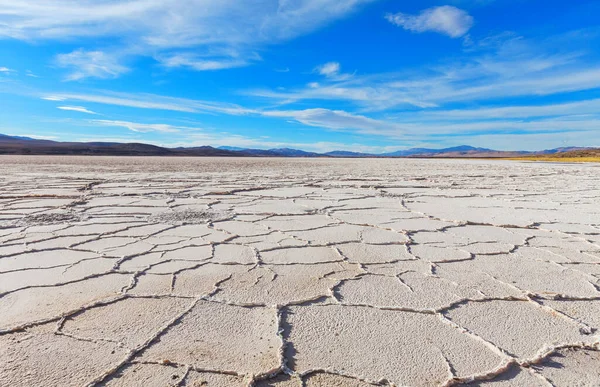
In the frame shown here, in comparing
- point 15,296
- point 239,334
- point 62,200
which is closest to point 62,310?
point 15,296

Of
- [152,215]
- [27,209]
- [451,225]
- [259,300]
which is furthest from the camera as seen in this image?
[27,209]

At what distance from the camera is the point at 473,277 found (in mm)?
1948

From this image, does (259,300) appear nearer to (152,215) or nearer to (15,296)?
(15,296)

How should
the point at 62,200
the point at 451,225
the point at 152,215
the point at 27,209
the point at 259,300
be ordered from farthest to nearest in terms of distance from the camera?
1. the point at 62,200
2. the point at 27,209
3. the point at 152,215
4. the point at 451,225
5. the point at 259,300

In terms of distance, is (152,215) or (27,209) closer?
(152,215)

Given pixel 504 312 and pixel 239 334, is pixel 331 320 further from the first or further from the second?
pixel 504 312

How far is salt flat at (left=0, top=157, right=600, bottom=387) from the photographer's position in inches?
45.8

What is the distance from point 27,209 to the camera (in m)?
3.77

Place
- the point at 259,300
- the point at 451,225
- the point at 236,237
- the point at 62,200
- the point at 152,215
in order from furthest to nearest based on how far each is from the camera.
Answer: the point at 62,200
the point at 152,215
the point at 451,225
the point at 236,237
the point at 259,300

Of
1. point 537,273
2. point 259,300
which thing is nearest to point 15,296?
point 259,300

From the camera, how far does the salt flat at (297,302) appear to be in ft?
3.81

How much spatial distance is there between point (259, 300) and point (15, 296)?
1078mm

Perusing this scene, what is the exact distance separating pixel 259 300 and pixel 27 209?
131 inches

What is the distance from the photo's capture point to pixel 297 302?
163 cm
